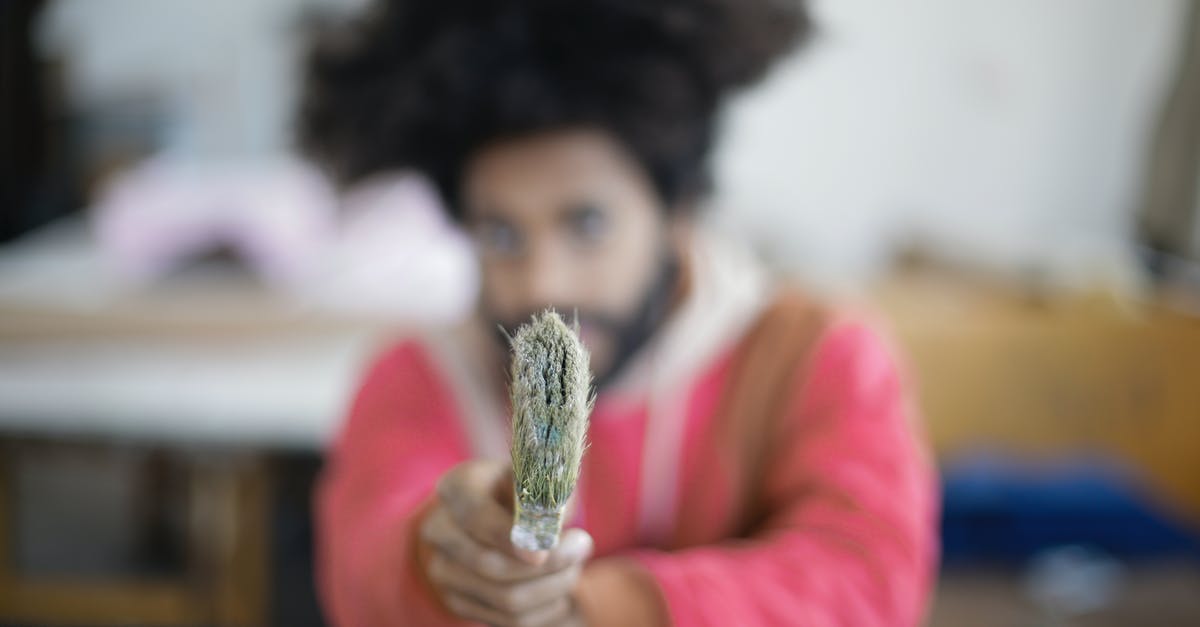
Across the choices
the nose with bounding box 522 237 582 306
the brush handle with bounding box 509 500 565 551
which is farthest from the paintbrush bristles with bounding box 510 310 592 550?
the nose with bounding box 522 237 582 306

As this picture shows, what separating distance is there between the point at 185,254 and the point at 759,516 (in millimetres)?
1139

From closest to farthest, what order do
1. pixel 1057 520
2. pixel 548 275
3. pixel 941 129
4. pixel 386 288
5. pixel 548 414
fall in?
pixel 548 414 < pixel 548 275 < pixel 1057 520 < pixel 386 288 < pixel 941 129

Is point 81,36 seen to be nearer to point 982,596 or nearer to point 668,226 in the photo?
point 668,226

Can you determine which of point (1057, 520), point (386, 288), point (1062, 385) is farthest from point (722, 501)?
point (1062, 385)

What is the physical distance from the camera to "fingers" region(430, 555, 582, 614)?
9.2 inches

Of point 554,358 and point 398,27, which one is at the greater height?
point 398,27

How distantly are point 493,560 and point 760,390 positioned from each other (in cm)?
20

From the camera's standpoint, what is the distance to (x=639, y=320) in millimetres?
389

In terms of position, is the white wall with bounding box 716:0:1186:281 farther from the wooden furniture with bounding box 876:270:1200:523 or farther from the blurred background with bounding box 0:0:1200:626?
the wooden furniture with bounding box 876:270:1200:523

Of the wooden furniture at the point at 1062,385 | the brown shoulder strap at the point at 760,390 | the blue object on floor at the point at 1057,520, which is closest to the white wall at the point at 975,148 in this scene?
the wooden furniture at the point at 1062,385

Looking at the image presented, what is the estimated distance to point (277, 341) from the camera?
1.09 meters

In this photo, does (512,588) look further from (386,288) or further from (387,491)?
(386,288)

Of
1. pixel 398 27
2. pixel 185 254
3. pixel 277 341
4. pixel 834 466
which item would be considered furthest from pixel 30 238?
pixel 834 466

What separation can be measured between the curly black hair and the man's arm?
11cm
